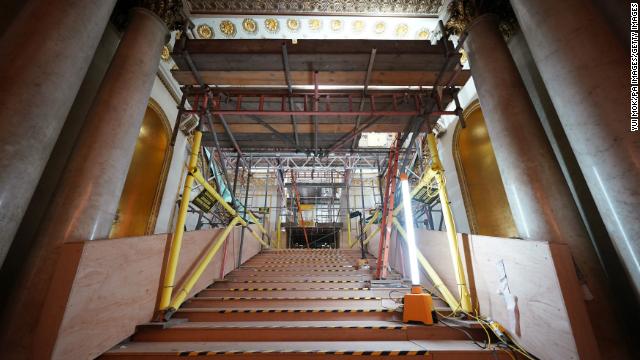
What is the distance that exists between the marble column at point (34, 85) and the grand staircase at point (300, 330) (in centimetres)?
162

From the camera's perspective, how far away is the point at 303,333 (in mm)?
2219

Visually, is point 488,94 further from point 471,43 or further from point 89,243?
point 89,243

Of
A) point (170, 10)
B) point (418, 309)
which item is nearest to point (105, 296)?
point (418, 309)

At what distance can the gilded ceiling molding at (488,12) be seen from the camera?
3.46m

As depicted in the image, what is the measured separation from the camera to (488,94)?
306 centimetres

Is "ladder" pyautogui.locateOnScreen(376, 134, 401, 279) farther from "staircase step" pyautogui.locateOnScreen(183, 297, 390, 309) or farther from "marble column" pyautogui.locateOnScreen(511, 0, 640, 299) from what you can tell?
"marble column" pyautogui.locateOnScreen(511, 0, 640, 299)

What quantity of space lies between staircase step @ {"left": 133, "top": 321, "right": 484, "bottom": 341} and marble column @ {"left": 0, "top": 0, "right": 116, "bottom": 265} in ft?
5.07

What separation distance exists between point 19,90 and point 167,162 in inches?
215

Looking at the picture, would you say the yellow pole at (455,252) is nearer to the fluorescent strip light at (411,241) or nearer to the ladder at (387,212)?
the fluorescent strip light at (411,241)

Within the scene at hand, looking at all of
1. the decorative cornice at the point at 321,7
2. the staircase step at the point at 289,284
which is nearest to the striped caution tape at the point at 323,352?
the staircase step at the point at 289,284

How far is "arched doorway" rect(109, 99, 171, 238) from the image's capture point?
20.3ft

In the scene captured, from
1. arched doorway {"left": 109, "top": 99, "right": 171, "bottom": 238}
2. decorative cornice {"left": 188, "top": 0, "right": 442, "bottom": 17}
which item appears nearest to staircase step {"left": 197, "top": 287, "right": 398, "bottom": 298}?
arched doorway {"left": 109, "top": 99, "right": 171, "bottom": 238}

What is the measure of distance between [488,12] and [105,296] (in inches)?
245

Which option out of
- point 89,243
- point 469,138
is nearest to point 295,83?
point 89,243
